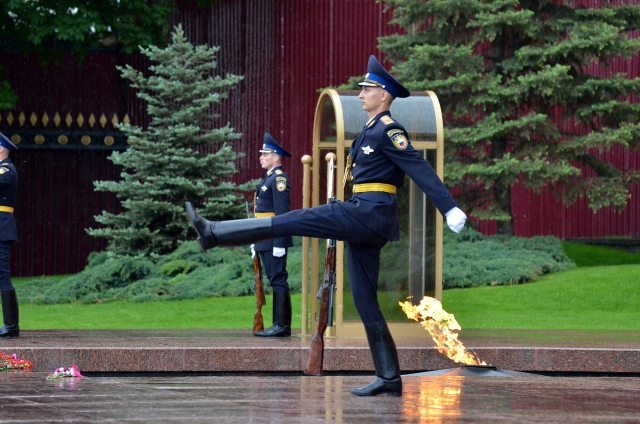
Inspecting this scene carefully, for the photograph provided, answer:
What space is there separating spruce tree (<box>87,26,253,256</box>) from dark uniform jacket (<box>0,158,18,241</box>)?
6650 millimetres

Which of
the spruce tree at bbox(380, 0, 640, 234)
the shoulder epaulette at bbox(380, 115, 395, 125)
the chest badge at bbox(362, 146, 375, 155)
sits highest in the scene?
the spruce tree at bbox(380, 0, 640, 234)

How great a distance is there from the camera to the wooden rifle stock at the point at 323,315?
7656mm

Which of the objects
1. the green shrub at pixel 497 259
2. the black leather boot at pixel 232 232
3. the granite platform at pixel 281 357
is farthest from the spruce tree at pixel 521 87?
the black leather boot at pixel 232 232

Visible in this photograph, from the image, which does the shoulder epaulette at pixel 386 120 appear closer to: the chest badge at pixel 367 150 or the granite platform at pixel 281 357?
the chest badge at pixel 367 150

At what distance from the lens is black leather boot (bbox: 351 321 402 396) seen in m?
5.83

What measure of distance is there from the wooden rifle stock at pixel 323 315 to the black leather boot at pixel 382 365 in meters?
1.75

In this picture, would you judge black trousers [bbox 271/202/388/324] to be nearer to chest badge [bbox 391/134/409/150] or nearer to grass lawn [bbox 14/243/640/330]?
chest badge [bbox 391/134/409/150]

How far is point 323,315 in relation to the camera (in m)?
7.83

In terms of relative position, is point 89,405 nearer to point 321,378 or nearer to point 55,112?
point 321,378

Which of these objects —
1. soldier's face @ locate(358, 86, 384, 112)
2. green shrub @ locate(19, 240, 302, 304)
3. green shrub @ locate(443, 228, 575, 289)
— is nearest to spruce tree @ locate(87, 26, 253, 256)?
green shrub @ locate(19, 240, 302, 304)

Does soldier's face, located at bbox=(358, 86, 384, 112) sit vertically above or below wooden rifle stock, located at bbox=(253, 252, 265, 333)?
above

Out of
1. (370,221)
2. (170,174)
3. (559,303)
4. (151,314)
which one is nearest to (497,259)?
(559,303)

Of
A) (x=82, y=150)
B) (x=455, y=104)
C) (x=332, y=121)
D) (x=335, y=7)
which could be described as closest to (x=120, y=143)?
(x=82, y=150)

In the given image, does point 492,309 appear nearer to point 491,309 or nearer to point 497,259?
point 491,309
